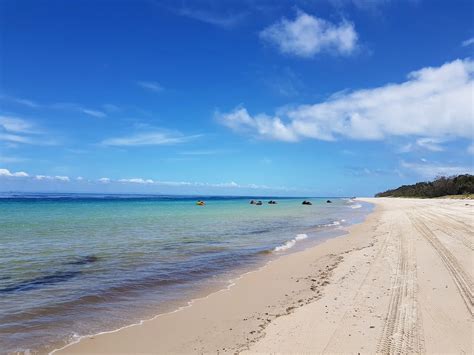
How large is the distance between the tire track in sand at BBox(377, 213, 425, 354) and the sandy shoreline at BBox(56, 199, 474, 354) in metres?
0.02

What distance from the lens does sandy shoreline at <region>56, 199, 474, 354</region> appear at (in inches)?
222

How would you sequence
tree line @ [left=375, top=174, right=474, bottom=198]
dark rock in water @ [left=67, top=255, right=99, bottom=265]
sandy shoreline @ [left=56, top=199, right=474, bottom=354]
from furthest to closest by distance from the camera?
tree line @ [left=375, top=174, right=474, bottom=198] → dark rock in water @ [left=67, top=255, right=99, bottom=265] → sandy shoreline @ [left=56, top=199, right=474, bottom=354]

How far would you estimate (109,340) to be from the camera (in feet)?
20.1

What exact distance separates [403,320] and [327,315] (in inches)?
53.8

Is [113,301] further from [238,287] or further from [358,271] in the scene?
[358,271]

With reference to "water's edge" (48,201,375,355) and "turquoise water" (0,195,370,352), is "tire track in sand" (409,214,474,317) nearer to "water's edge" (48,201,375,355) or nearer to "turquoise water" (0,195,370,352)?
"water's edge" (48,201,375,355)

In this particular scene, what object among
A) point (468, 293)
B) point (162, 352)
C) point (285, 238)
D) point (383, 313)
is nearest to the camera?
Answer: point (162, 352)

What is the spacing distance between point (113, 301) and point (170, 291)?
153 cm

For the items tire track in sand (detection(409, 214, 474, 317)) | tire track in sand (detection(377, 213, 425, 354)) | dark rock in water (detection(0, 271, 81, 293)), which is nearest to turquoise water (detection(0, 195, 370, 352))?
dark rock in water (detection(0, 271, 81, 293))

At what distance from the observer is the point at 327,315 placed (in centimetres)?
684

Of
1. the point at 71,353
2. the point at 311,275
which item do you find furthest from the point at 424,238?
the point at 71,353

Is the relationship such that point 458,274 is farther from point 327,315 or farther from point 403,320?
point 327,315

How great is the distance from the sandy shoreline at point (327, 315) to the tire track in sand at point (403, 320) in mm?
17

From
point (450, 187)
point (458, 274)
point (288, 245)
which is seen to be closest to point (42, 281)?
point (288, 245)
